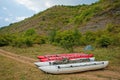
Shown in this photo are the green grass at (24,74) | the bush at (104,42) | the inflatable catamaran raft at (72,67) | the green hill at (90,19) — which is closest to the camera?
the green grass at (24,74)

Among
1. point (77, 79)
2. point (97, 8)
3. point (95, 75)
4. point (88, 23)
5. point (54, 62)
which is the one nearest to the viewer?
point (77, 79)

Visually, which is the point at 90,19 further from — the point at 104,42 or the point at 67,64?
the point at 67,64

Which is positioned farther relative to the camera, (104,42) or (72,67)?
(104,42)

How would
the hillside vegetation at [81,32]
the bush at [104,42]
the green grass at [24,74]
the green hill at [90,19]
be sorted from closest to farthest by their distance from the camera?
the green grass at [24,74] → the bush at [104,42] → the hillside vegetation at [81,32] → the green hill at [90,19]

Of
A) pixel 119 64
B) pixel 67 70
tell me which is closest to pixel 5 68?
pixel 67 70

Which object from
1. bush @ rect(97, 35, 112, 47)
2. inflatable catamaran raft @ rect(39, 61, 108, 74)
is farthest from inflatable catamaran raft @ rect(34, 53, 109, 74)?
bush @ rect(97, 35, 112, 47)

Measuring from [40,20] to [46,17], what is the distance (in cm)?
201

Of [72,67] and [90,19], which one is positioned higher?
[90,19]

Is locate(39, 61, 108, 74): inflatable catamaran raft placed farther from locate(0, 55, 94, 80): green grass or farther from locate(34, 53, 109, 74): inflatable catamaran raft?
locate(0, 55, 94, 80): green grass

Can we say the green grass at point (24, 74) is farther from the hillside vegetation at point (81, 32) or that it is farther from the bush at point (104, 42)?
the bush at point (104, 42)

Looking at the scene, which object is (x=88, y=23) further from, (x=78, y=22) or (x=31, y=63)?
(x=31, y=63)

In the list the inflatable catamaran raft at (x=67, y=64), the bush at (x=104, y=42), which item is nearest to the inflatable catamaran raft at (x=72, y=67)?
the inflatable catamaran raft at (x=67, y=64)

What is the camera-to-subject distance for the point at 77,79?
46.1 feet

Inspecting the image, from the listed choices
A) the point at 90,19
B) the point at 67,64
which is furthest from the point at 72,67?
the point at 90,19
